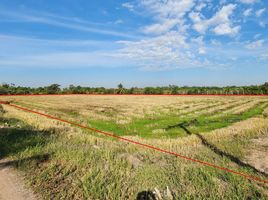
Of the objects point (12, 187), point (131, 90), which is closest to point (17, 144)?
point (12, 187)

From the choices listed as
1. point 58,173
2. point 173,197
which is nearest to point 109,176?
point 58,173

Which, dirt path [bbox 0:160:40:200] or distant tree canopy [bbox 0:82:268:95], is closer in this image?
dirt path [bbox 0:160:40:200]

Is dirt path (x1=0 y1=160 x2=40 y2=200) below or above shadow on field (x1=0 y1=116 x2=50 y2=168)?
below

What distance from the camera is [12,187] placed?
5.23m

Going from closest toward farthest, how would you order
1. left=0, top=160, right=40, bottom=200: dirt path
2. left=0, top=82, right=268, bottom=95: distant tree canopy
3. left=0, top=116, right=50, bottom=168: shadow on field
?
left=0, top=160, right=40, bottom=200: dirt path, left=0, top=116, right=50, bottom=168: shadow on field, left=0, top=82, right=268, bottom=95: distant tree canopy

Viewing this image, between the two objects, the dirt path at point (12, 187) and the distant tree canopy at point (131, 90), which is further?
the distant tree canopy at point (131, 90)

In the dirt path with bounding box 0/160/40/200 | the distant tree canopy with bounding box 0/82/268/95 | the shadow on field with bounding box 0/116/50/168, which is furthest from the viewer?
the distant tree canopy with bounding box 0/82/268/95

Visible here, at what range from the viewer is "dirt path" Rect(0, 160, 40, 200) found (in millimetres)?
4867

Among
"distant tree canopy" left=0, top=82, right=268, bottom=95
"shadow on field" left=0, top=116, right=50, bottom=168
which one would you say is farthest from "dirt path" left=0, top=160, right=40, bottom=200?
"distant tree canopy" left=0, top=82, right=268, bottom=95

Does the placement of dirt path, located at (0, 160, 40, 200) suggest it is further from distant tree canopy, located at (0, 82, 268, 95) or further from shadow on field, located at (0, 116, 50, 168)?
distant tree canopy, located at (0, 82, 268, 95)

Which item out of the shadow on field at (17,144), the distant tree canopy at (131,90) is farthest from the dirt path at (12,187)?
the distant tree canopy at (131,90)

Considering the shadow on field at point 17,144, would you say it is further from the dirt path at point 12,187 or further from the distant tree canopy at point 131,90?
the distant tree canopy at point 131,90

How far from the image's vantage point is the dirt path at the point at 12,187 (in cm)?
487

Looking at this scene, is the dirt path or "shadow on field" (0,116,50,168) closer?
the dirt path
